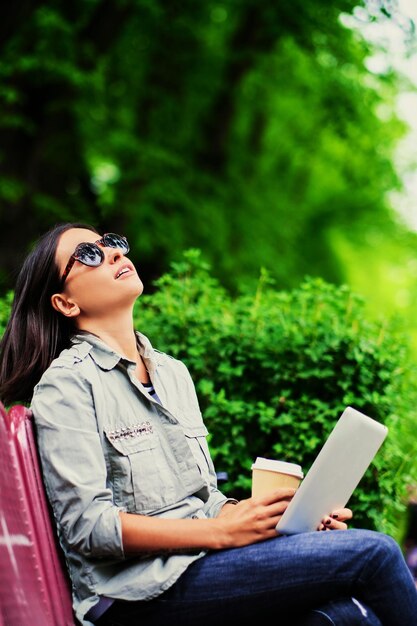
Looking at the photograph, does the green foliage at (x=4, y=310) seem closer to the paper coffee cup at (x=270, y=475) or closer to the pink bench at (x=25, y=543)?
the pink bench at (x=25, y=543)

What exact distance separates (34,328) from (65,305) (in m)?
0.13

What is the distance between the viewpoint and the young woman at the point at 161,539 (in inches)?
90.3

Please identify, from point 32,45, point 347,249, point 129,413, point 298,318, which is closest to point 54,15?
point 32,45

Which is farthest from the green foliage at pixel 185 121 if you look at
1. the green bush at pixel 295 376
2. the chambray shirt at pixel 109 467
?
the chambray shirt at pixel 109 467

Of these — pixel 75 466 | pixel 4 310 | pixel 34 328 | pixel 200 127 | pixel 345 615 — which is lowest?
pixel 345 615

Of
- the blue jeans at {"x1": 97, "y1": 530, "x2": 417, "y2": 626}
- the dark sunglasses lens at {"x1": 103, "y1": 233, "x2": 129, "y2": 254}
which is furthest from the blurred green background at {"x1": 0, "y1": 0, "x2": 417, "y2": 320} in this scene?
the blue jeans at {"x1": 97, "y1": 530, "x2": 417, "y2": 626}

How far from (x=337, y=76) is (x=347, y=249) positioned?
9.22 m

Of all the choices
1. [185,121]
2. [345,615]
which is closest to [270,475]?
[345,615]

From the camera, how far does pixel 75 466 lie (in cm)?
232

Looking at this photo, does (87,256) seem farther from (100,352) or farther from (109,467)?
(109,467)

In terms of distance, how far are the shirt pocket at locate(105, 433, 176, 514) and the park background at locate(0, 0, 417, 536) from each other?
1.00 metres

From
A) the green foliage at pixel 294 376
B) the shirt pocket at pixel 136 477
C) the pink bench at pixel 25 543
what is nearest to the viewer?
the pink bench at pixel 25 543

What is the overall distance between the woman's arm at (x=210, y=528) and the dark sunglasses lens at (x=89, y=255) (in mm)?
810

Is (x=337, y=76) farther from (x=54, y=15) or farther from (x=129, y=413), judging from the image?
(x=129, y=413)
